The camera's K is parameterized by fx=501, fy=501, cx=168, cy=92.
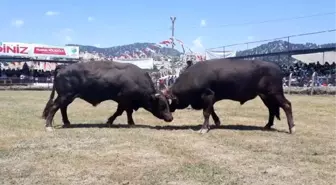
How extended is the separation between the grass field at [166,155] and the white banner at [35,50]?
1438 inches

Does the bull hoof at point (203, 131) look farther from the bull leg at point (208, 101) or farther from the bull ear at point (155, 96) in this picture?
the bull ear at point (155, 96)

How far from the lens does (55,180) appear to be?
783cm

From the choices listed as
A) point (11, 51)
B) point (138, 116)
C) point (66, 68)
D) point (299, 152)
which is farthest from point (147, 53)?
point (299, 152)

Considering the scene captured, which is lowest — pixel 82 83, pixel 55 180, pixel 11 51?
pixel 55 180

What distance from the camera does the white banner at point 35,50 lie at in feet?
164

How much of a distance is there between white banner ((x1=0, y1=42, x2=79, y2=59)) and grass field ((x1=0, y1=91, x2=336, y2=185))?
36520 millimetres

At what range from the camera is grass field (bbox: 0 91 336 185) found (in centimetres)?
800

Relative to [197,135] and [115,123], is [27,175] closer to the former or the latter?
[197,135]

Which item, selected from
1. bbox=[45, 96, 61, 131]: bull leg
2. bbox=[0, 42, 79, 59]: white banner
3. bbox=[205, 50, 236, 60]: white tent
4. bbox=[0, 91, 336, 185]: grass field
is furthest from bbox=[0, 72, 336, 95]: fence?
bbox=[0, 42, 79, 59]: white banner

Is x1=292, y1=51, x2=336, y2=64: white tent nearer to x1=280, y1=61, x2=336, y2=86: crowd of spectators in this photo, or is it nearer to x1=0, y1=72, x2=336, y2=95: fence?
x1=280, y1=61, x2=336, y2=86: crowd of spectators

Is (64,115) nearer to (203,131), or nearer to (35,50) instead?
(203,131)

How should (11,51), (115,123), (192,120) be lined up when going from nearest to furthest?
(115,123), (192,120), (11,51)

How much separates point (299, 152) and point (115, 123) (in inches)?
272

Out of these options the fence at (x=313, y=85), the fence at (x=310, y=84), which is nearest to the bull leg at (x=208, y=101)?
the fence at (x=310, y=84)
